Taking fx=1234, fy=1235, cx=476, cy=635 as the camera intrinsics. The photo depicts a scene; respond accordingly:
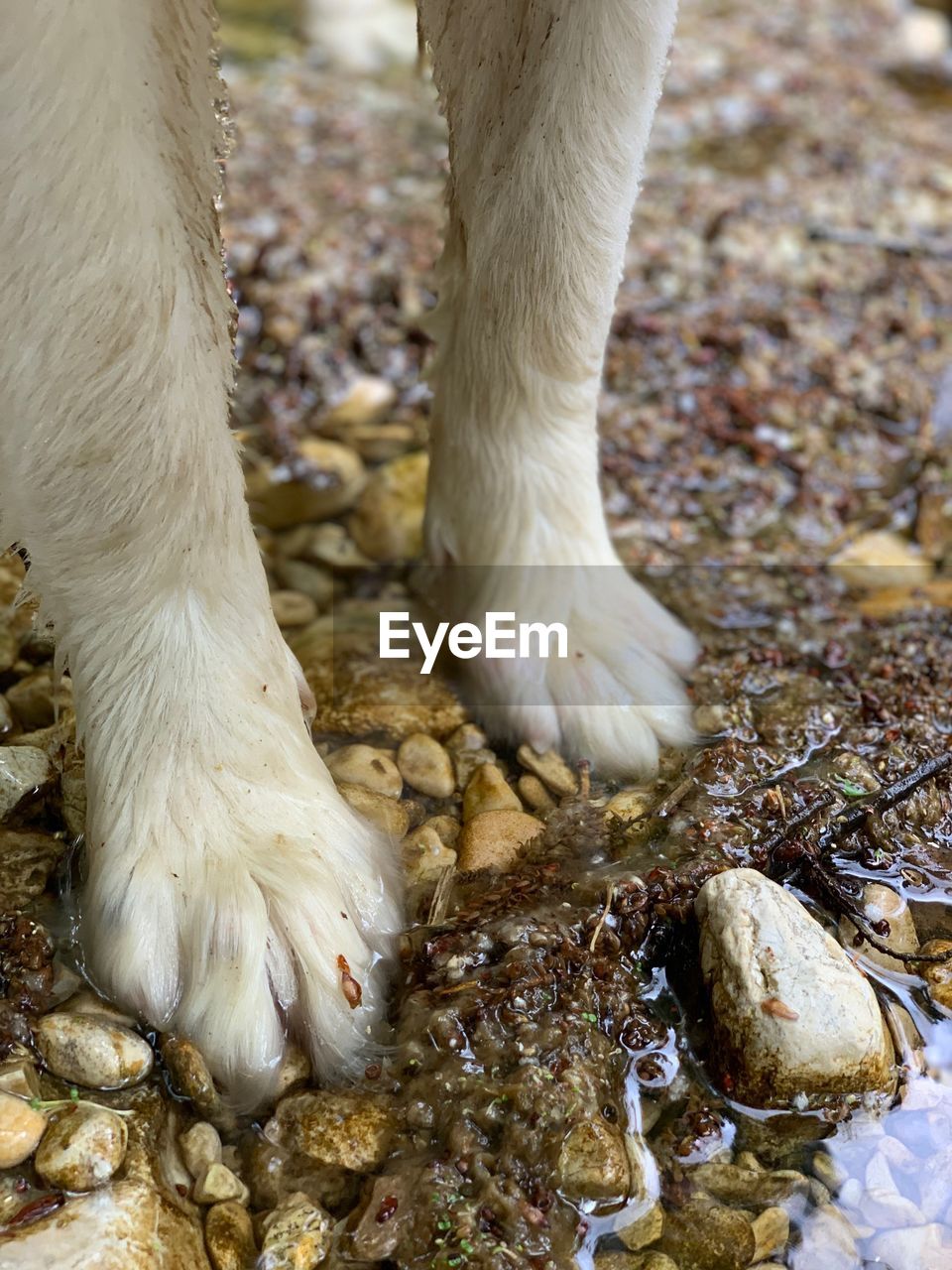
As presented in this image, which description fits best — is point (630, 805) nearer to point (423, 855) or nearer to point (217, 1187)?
point (423, 855)

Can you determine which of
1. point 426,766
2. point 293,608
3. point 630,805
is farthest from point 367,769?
point 293,608

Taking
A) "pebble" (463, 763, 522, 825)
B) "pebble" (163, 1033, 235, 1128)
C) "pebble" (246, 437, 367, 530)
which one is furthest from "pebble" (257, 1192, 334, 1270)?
"pebble" (246, 437, 367, 530)

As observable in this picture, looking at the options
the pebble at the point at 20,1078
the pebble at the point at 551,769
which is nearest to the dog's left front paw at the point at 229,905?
the pebble at the point at 20,1078

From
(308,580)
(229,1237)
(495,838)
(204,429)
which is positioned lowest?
(229,1237)

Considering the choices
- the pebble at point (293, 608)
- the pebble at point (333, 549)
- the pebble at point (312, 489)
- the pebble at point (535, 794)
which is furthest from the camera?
the pebble at point (312, 489)

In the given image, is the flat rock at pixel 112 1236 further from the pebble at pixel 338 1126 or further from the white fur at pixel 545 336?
the white fur at pixel 545 336
